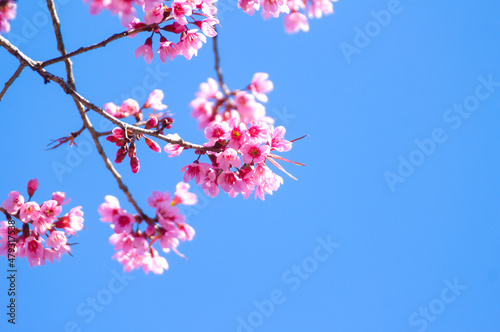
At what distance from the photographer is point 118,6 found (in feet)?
5.50

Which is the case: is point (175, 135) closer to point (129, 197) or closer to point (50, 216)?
point (129, 197)

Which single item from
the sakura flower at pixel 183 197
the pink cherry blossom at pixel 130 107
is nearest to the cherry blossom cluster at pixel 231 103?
the sakura flower at pixel 183 197

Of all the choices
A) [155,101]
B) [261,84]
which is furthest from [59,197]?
[261,84]

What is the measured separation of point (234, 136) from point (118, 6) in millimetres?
705

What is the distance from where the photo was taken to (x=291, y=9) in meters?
2.72

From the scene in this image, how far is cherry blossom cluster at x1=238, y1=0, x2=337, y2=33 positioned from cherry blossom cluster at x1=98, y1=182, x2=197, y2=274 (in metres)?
1.11

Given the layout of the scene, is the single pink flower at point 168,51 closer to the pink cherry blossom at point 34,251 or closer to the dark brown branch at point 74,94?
the dark brown branch at point 74,94

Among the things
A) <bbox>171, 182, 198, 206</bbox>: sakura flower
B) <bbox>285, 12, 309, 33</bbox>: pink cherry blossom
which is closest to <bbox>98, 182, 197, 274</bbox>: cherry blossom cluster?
<bbox>171, 182, 198, 206</bbox>: sakura flower

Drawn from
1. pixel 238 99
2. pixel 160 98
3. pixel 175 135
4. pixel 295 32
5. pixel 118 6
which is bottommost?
pixel 238 99

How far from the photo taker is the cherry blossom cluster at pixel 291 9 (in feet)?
7.68

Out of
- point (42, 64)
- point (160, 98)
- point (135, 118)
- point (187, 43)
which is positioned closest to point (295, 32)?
point (187, 43)

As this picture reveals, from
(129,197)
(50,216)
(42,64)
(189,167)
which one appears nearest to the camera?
(129,197)

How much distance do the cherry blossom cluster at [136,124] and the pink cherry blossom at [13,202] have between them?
59 centimetres

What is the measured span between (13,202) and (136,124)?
808 mm
